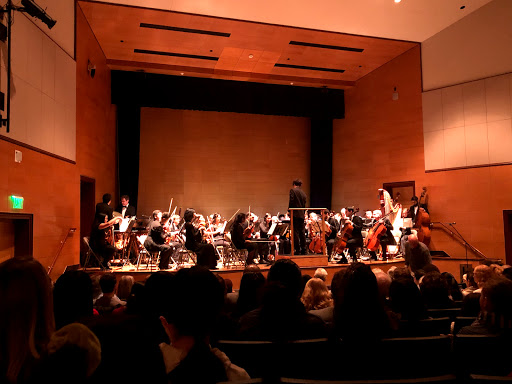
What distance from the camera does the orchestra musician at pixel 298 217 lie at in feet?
29.6

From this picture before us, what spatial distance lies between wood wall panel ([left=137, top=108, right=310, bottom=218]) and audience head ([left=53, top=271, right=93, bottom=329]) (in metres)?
12.0

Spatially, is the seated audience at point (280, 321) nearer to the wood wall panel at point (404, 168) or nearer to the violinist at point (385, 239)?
the violinist at point (385, 239)

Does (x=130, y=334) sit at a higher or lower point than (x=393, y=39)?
lower

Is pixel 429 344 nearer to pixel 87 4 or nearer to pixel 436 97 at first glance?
pixel 87 4

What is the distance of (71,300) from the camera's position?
7.02 feet

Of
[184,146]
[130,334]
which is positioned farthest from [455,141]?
[130,334]

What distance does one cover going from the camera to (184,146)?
14680 millimetres

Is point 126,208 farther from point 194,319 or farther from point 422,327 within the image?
point 194,319

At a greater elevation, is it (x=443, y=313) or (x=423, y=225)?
(x=423, y=225)

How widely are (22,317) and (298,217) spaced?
7846 millimetres

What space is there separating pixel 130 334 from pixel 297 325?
1317 millimetres

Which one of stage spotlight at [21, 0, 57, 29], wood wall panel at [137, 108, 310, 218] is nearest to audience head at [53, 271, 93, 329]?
stage spotlight at [21, 0, 57, 29]

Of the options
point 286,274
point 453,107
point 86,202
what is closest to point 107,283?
point 286,274

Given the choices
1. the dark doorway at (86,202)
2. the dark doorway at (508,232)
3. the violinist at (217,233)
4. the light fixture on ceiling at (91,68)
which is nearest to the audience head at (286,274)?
the violinist at (217,233)
